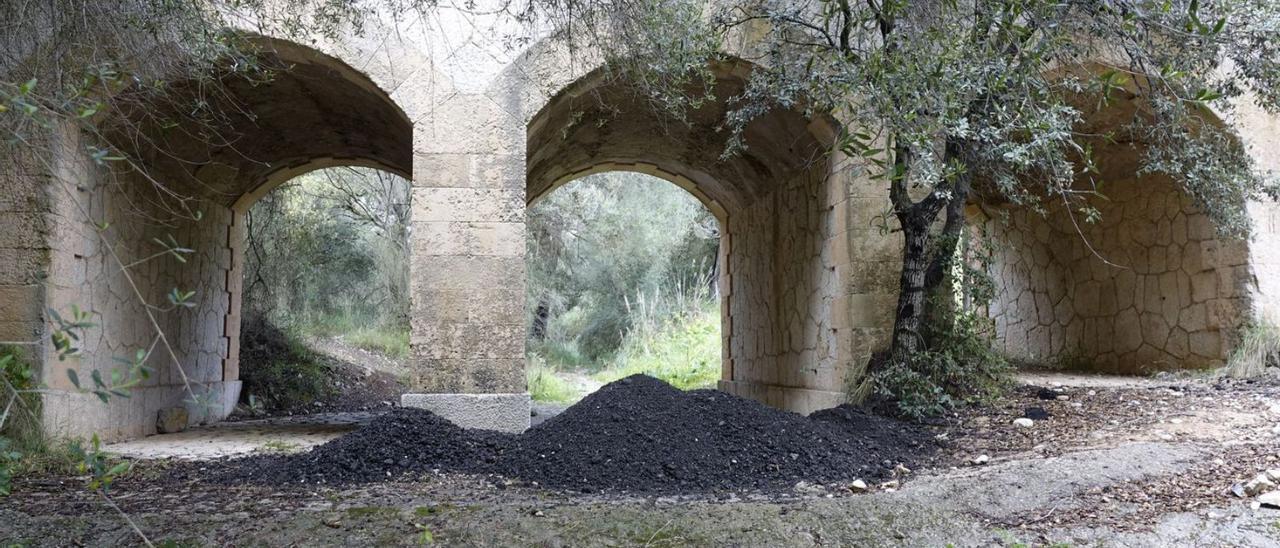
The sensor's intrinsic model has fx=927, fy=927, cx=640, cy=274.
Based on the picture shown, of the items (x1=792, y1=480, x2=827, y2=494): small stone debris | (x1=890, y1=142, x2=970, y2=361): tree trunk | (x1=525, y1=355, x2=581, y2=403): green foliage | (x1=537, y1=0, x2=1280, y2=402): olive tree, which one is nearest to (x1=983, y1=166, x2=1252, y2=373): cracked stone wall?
(x1=537, y1=0, x2=1280, y2=402): olive tree

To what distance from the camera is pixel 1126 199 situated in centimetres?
848

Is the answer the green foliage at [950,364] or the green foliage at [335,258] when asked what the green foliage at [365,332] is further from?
the green foliage at [950,364]

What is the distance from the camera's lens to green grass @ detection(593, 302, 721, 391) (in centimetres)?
1290

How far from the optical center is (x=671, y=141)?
8.03 metres

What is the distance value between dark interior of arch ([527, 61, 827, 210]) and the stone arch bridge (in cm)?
3

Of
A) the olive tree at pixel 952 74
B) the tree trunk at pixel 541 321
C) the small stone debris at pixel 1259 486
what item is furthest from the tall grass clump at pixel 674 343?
the small stone debris at pixel 1259 486

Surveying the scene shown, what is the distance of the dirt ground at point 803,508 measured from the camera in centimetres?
352

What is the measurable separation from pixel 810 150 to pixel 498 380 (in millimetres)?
2955

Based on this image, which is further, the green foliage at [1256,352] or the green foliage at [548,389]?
the green foliage at [548,389]

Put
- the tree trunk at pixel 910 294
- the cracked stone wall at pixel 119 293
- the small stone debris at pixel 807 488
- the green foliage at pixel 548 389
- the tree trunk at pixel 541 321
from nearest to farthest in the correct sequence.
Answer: the small stone debris at pixel 807 488 < the cracked stone wall at pixel 119 293 < the tree trunk at pixel 910 294 < the green foliage at pixel 548 389 < the tree trunk at pixel 541 321

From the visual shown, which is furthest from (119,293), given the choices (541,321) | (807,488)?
(541,321)

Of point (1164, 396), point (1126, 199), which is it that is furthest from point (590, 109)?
point (1126, 199)

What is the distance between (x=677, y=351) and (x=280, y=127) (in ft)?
24.7

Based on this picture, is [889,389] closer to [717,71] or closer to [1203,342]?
[717,71]
